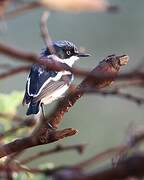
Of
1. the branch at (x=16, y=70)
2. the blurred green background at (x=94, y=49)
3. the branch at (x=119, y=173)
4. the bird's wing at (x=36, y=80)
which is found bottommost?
the blurred green background at (x=94, y=49)

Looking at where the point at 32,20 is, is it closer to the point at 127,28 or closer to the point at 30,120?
the point at 127,28

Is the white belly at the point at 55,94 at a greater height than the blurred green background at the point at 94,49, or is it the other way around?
the white belly at the point at 55,94

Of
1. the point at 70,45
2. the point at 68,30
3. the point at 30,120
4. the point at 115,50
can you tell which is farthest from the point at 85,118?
the point at 30,120

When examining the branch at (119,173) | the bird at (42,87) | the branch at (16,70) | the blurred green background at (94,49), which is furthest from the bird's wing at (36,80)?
the blurred green background at (94,49)

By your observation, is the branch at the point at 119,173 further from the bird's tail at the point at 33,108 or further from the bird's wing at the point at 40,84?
the bird's wing at the point at 40,84

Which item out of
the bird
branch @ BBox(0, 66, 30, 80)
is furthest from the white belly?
branch @ BBox(0, 66, 30, 80)

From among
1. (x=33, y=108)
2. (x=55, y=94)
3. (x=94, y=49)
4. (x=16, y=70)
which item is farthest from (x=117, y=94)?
(x=94, y=49)
